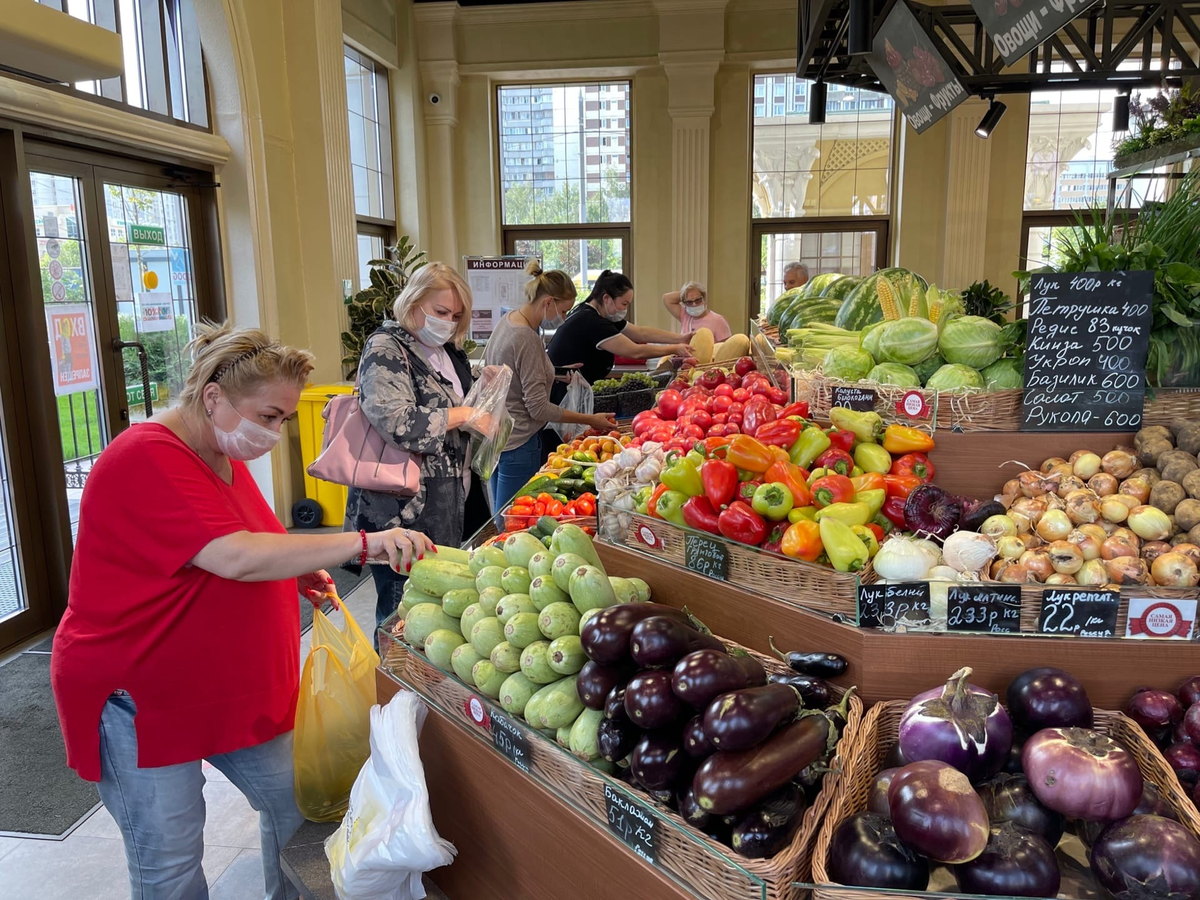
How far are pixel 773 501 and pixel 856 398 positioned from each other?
66cm

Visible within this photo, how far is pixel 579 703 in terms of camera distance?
1388mm

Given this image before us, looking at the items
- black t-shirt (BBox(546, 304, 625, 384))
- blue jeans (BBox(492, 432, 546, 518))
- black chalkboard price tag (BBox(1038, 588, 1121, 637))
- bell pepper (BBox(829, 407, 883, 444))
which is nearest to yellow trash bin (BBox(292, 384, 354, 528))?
black t-shirt (BBox(546, 304, 625, 384))

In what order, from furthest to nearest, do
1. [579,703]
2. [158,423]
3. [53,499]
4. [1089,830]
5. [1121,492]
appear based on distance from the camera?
[53,499], [1121,492], [158,423], [579,703], [1089,830]

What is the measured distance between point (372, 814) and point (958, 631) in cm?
106

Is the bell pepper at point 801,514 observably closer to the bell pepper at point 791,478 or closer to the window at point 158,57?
the bell pepper at point 791,478

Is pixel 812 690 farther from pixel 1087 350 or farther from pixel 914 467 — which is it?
pixel 1087 350

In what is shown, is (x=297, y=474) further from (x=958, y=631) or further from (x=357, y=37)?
(x=958, y=631)

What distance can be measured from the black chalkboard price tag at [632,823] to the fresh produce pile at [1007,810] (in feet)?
0.76

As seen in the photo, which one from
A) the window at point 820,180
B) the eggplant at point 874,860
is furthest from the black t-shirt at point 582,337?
the window at point 820,180

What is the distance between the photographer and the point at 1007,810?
46.1 inches

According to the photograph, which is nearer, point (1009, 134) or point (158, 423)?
point (158, 423)

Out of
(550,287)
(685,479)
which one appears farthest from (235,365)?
(550,287)

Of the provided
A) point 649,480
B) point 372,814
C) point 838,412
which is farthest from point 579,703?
point 838,412

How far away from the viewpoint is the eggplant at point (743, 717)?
1.11 meters
